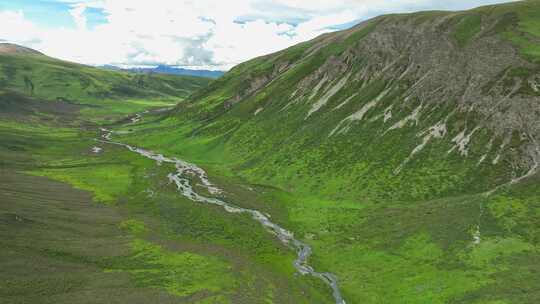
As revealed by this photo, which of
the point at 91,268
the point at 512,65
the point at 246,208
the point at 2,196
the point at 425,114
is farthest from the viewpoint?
the point at 425,114

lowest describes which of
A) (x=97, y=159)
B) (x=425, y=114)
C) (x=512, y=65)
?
(x=97, y=159)

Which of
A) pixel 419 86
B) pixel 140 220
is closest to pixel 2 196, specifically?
pixel 140 220

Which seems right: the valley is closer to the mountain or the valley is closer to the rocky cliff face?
the mountain

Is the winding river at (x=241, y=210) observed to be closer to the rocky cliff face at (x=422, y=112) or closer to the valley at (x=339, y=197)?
the valley at (x=339, y=197)

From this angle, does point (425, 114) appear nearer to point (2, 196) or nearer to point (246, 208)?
point (246, 208)

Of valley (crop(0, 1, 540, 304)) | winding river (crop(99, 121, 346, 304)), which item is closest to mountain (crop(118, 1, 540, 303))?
valley (crop(0, 1, 540, 304))

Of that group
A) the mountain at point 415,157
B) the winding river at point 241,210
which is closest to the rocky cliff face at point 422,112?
the mountain at point 415,157
